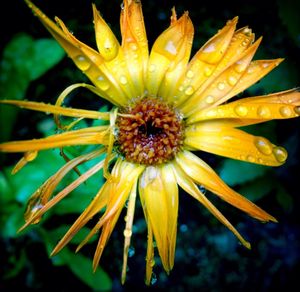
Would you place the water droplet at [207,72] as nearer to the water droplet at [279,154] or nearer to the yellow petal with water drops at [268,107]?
the yellow petal with water drops at [268,107]

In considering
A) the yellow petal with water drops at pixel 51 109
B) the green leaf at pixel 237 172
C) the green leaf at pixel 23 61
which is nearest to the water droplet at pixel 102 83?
the yellow petal with water drops at pixel 51 109

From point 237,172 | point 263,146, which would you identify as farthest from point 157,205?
point 237,172

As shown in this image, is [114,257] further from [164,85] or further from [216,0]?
[216,0]

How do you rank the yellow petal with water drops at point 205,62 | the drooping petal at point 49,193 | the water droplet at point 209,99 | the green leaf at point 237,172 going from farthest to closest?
1. the green leaf at point 237,172
2. the water droplet at point 209,99
3. the yellow petal with water drops at point 205,62
4. the drooping petal at point 49,193

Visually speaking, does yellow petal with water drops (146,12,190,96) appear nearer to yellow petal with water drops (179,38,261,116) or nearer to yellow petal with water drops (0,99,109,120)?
yellow petal with water drops (179,38,261,116)

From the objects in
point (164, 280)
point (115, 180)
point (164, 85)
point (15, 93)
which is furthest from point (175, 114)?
point (164, 280)


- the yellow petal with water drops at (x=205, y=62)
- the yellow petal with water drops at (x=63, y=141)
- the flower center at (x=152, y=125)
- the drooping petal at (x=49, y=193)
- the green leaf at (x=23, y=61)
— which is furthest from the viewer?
the green leaf at (x=23, y=61)

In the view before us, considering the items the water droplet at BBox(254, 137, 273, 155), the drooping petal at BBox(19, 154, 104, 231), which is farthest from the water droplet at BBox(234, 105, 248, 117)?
the drooping petal at BBox(19, 154, 104, 231)
